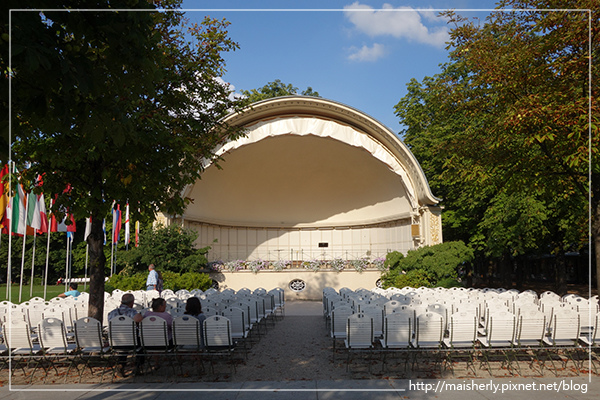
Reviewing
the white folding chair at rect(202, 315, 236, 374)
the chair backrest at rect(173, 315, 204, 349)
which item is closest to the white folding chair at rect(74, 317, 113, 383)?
the chair backrest at rect(173, 315, 204, 349)

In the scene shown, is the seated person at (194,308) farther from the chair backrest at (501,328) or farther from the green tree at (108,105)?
the chair backrest at (501,328)

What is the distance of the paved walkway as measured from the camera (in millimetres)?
5961

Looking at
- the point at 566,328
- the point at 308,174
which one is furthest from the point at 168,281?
the point at 566,328

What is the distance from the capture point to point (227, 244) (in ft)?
85.8

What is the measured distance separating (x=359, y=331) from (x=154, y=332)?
346 centimetres

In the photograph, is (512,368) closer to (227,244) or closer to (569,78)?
(569,78)

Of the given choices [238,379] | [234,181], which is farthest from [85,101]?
[234,181]

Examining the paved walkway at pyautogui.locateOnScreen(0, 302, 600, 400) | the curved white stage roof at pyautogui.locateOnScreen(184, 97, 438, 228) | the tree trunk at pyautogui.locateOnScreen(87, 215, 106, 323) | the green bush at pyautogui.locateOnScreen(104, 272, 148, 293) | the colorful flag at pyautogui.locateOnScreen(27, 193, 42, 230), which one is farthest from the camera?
the curved white stage roof at pyautogui.locateOnScreen(184, 97, 438, 228)

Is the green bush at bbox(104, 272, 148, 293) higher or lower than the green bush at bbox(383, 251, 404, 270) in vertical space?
lower

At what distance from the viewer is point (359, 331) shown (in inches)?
289

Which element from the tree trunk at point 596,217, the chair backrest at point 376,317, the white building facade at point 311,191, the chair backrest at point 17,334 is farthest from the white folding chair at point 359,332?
the white building facade at point 311,191

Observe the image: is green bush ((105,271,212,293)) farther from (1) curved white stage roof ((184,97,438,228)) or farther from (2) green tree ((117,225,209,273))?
(1) curved white stage roof ((184,97,438,228))

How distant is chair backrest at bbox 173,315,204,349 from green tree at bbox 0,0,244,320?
2.07m

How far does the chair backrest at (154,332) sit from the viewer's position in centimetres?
705
